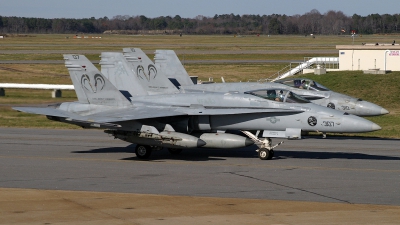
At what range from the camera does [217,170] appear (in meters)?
18.5

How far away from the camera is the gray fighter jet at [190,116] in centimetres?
1959

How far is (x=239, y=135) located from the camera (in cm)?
2084

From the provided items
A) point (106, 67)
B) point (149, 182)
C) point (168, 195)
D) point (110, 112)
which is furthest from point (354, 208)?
point (106, 67)

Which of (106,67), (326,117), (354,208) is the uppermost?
(106,67)

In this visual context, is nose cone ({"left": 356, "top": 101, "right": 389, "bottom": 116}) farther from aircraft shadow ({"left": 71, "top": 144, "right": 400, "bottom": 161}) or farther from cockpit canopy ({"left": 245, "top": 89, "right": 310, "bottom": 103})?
cockpit canopy ({"left": 245, "top": 89, "right": 310, "bottom": 103})

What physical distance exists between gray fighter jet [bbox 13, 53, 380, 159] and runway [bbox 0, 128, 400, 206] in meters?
0.74

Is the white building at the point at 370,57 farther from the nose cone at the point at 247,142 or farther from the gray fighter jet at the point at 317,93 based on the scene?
the nose cone at the point at 247,142

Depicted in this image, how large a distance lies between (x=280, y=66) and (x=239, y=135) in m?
42.2

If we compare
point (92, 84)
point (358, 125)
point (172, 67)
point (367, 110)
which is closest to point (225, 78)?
point (172, 67)

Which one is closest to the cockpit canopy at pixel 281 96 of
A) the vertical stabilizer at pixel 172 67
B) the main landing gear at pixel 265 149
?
the main landing gear at pixel 265 149

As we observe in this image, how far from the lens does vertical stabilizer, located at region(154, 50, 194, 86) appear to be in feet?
100

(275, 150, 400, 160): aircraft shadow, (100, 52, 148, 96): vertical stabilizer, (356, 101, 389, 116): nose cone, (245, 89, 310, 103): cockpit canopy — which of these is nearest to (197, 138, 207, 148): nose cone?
(245, 89, 310, 103): cockpit canopy

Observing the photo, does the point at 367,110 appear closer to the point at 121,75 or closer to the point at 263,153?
the point at 263,153

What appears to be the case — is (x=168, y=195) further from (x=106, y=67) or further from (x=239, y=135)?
(x=106, y=67)
